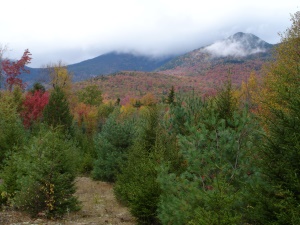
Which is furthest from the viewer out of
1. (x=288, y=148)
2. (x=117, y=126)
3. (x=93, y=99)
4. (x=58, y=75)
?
(x=93, y=99)

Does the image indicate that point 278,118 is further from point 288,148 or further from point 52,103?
point 52,103

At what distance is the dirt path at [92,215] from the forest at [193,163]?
1.40 feet

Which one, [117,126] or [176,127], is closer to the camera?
[176,127]

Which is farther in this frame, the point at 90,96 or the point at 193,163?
the point at 90,96

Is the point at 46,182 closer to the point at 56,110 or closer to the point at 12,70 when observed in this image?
the point at 56,110

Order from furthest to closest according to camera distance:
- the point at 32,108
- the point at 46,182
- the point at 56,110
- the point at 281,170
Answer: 1. the point at 32,108
2. the point at 56,110
3. the point at 46,182
4. the point at 281,170

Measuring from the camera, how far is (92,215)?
41.3 feet

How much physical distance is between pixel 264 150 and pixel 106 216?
843cm

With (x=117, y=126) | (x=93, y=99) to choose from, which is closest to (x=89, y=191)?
(x=117, y=126)

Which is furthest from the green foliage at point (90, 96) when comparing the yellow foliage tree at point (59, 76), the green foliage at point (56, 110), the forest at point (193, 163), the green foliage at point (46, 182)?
the green foliage at point (46, 182)

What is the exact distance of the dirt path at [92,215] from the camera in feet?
35.2

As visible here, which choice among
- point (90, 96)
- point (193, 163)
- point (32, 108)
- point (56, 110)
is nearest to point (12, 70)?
point (32, 108)

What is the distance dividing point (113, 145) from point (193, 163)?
43.2ft

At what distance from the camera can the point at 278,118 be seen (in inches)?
239
